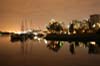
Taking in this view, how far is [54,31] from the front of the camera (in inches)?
5689

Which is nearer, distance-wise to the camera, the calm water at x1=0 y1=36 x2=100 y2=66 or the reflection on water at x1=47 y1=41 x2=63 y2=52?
the calm water at x1=0 y1=36 x2=100 y2=66

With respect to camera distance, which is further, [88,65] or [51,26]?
[51,26]

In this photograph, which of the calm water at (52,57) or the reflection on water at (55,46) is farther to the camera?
the reflection on water at (55,46)

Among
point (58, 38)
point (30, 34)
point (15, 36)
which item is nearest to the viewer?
point (58, 38)

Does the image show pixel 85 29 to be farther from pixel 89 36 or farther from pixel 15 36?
pixel 15 36

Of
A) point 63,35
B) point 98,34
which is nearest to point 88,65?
point 98,34

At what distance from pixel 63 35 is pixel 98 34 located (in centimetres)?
2457

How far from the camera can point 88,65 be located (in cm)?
4881

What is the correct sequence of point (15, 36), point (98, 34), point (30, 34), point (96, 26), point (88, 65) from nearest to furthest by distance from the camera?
A: point (88, 65), point (98, 34), point (96, 26), point (15, 36), point (30, 34)

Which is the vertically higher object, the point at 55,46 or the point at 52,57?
the point at 55,46

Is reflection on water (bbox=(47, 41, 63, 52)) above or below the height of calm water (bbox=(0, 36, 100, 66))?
above

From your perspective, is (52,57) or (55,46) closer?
(52,57)

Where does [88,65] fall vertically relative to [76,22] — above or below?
below

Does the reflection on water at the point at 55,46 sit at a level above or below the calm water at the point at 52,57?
above
